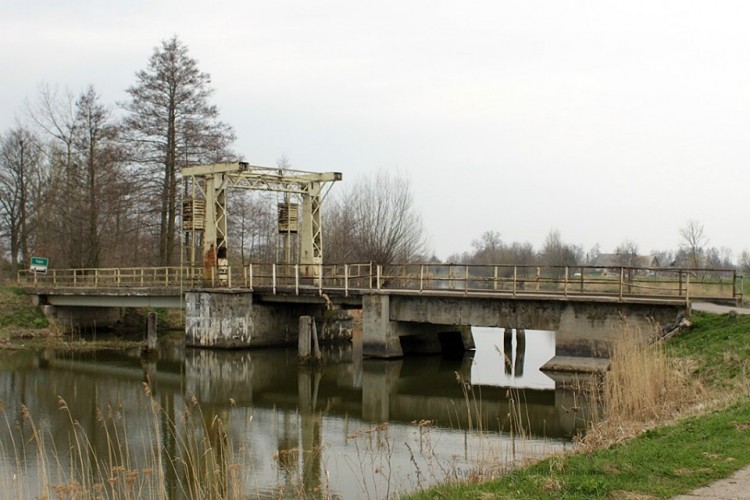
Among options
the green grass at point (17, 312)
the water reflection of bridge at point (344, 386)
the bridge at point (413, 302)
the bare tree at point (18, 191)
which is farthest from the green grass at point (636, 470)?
the bare tree at point (18, 191)

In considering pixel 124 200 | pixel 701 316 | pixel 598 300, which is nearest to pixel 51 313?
pixel 124 200

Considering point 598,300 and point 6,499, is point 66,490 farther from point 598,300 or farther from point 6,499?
point 598,300

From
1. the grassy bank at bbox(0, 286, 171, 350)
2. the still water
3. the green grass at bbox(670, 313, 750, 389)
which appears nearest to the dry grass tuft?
the green grass at bbox(670, 313, 750, 389)

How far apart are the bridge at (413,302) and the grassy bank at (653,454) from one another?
631 cm

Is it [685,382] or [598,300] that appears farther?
[598,300]

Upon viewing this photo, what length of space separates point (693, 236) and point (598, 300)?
41079 mm

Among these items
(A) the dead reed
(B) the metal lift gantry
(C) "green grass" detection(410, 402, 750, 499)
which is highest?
(B) the metal lift gantry

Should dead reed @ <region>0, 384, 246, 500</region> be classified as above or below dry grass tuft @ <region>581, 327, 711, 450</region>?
below

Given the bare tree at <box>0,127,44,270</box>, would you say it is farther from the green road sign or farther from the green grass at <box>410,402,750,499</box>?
the green grass at <box>410,402,750,499</box>

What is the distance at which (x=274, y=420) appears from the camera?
15953mm

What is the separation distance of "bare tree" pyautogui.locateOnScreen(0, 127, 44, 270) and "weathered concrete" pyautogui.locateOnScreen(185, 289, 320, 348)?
1987 cm

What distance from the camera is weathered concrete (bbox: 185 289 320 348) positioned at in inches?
1115

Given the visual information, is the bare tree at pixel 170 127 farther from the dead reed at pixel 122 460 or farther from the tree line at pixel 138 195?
the dead reed at pixel 122 460

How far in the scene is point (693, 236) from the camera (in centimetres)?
5831
